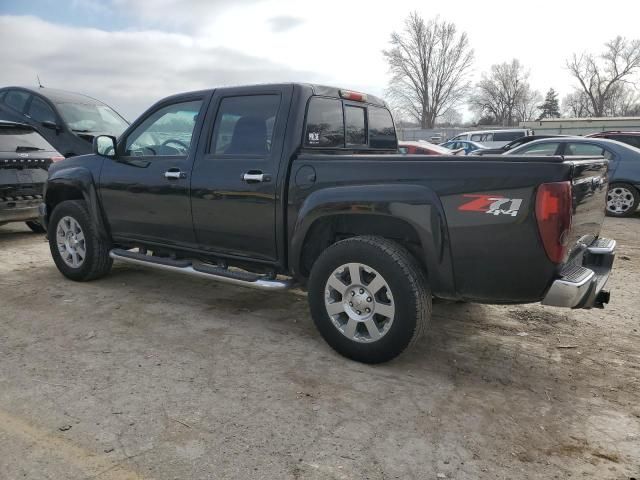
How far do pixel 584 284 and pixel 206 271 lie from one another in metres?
2.77

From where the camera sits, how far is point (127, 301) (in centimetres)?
483

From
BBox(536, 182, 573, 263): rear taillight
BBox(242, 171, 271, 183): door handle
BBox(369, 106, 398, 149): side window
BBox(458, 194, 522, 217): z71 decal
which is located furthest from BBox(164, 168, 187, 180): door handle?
BBox(536, 182, 573, 263): rear taillight

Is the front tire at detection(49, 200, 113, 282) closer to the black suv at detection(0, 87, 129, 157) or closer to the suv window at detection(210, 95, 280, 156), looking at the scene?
the suv window at detection(210, 95, 280, 156)

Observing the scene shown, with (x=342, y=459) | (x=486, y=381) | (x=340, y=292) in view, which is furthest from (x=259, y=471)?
(x=486, y=381)

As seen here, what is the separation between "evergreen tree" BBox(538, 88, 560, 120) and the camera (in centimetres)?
8506

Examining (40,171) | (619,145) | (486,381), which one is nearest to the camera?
(486,381)

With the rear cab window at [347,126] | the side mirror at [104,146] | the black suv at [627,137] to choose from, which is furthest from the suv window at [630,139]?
the side mirror at [104,146]

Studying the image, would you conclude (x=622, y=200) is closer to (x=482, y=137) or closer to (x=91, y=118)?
(x=91, y=118)

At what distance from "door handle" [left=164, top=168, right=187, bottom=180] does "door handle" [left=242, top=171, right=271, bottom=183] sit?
69cm

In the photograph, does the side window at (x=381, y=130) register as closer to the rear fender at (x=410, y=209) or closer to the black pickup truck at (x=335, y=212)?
the black pickup truck at (x=335, y=212)

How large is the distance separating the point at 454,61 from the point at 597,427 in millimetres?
66824

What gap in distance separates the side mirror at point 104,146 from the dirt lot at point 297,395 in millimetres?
1393

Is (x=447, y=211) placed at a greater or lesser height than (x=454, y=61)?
lesser

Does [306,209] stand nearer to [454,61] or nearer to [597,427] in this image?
[597,427]
